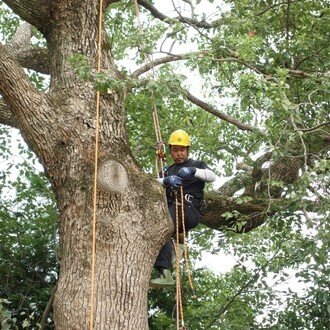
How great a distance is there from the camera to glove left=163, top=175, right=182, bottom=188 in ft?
19.4

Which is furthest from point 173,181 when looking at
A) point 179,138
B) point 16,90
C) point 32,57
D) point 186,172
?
point 32,57

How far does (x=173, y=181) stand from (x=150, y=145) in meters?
2.96

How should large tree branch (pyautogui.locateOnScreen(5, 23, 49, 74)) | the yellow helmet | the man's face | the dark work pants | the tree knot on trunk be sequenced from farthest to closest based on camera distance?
large tree branch (pyautogui.locateOnScreen(5, 23, 49, 74)) < the man's face < the yellow helmet < the dark work pants < the tree knot on trunk

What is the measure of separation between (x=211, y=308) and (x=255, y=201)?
1.41 m

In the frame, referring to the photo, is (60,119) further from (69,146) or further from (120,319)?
(120,319)

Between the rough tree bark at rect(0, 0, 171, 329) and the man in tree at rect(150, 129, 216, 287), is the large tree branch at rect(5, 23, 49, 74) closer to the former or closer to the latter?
the rough tree bark at rect(0, 0, 171, 329)

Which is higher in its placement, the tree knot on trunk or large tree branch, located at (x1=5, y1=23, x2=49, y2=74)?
large tree branch, located at (x1=5, y1=23, x2=49, y2=74)

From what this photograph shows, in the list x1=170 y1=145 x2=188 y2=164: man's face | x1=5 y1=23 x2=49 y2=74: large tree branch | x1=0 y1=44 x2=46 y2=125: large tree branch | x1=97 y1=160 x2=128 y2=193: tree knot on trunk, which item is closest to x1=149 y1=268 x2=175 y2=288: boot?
x1=97 y1=160 x2=128 y2=193: tree knot on trunk

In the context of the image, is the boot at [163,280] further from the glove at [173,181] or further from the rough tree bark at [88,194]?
the glove at [173,181]

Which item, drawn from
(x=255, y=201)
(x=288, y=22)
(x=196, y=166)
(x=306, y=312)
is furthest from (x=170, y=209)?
(x=288, y=22)

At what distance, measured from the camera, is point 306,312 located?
7.51 m

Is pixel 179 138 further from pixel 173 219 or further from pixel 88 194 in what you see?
pixel 88 194

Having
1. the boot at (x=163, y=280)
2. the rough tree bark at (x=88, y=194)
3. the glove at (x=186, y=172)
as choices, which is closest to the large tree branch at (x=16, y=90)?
the rough tree bark at (x=88, y=194)

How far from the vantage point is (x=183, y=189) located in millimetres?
6312
